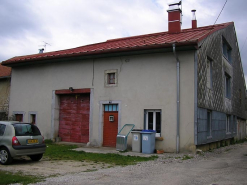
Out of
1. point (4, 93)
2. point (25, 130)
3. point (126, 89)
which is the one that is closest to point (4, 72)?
point (4, 93)

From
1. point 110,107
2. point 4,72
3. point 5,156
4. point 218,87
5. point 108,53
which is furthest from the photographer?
point 4,72

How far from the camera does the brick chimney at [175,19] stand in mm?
16281

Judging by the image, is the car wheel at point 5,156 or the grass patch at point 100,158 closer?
the car wheel at point 5,156

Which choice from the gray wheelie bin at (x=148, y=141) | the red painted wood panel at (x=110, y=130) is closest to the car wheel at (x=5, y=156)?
the gray wheelie bin at (x=148, y=141)

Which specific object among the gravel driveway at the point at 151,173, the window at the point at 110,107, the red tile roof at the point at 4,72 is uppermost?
the red tile roof at the point at 4,72

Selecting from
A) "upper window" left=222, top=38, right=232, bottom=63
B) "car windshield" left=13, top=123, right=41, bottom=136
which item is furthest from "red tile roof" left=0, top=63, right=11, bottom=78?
"upper window" left=222, top=38, right=232, bottom=63

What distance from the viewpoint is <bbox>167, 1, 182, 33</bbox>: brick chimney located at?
16.3 metres

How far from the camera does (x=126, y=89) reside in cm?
1381

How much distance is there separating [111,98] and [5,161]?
6463mm

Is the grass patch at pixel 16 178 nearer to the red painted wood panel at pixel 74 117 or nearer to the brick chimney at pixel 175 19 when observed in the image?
the red painted wood panel at pixel 74 117

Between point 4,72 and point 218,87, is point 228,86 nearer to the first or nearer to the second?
point 218,87

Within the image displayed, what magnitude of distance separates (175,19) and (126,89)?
220 inches

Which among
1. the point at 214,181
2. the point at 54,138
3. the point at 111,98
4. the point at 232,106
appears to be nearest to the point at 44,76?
the point at 54,138

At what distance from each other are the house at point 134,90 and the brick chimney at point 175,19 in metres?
0.05
